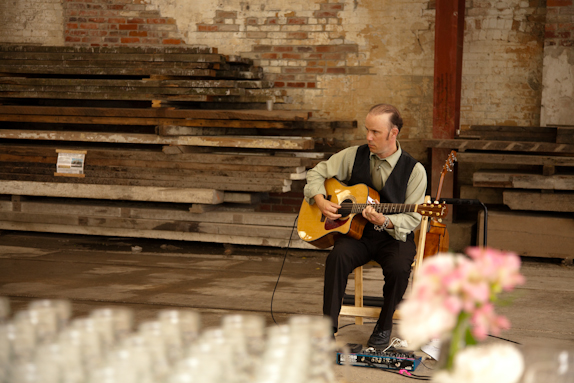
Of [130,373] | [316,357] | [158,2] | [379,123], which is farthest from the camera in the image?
[158,2]

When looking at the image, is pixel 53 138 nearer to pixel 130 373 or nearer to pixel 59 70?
pixel 59 70

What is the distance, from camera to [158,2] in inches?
284

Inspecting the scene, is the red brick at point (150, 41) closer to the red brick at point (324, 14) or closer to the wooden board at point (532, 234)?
the red brick at point (324, 14)

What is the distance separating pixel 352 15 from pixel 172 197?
2.83 meters

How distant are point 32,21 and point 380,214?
19.4 ft

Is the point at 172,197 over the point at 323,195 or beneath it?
beneath

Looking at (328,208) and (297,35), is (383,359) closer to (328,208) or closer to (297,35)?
(328,208)

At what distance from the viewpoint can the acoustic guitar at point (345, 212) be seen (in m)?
3.56

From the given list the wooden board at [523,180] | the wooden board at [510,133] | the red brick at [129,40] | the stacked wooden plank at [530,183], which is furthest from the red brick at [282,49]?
the wooden board at [523,180]

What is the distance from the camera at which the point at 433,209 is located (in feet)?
11.2

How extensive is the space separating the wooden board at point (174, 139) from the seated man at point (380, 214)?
6.84 feet

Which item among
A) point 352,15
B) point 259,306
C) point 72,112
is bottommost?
point 259,306

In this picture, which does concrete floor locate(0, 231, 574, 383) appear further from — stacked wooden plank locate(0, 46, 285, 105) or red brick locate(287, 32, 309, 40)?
red brick locate(287, 32, 309, 40)

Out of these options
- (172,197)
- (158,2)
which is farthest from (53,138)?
(158,2)
